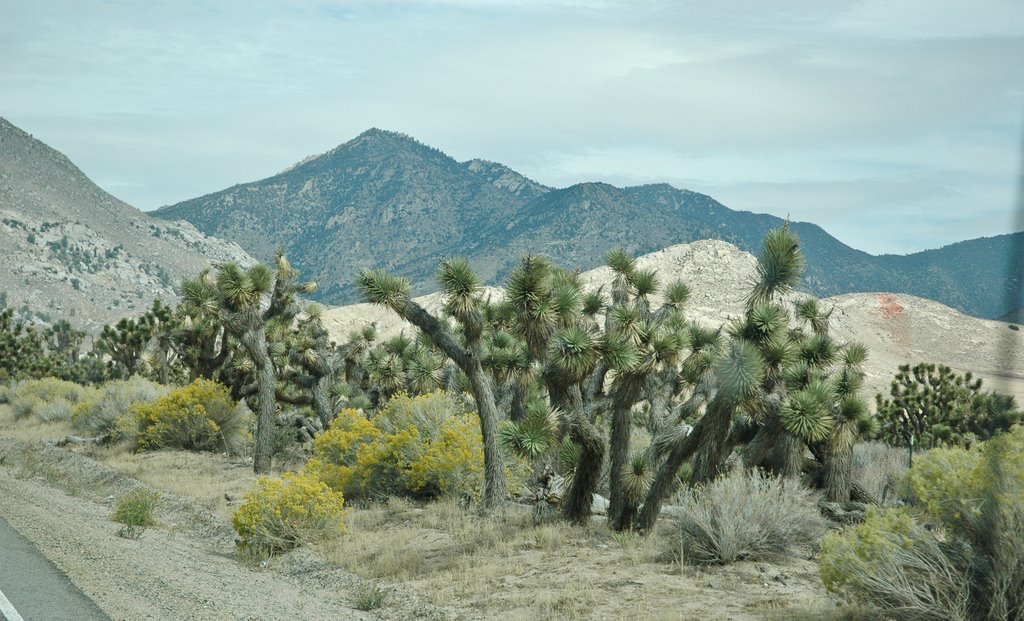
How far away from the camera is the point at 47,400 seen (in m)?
37.6

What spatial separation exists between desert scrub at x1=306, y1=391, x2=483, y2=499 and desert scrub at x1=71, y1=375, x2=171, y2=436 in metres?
12.3

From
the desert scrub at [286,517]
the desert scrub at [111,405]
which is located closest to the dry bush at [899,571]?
the desert scrub at [286,517]

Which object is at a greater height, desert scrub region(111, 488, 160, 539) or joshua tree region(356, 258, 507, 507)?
joshua tree region(356, 258, 507, 507)

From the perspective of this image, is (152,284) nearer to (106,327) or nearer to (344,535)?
(106,327)

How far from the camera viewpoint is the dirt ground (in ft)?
32.0

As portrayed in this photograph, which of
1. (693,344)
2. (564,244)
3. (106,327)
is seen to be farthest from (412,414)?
(564,244)

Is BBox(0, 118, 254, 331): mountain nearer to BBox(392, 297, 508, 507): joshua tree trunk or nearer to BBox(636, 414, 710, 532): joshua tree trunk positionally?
BBox(392, 297, 508, 507): joshua tree trunk

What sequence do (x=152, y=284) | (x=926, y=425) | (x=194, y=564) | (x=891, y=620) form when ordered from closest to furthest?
1. (x=891, y=620)
2. (x=194, y=564)
3. (x=926, y=425)
4. (x=152, y=284)

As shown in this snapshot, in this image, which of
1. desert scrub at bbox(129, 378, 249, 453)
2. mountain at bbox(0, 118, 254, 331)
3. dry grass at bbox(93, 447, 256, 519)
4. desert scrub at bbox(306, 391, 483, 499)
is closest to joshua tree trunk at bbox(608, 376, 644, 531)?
desert scrub at bbox(306, 391, 483, 499)

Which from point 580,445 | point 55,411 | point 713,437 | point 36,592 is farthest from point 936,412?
point 55,411

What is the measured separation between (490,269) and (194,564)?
6168 inches

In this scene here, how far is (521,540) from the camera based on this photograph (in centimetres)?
1332

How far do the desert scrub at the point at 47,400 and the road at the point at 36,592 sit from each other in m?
25.2

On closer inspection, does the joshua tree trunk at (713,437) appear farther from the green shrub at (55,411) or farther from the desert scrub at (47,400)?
the green shrub at (55,411)
